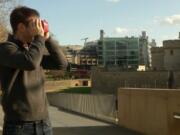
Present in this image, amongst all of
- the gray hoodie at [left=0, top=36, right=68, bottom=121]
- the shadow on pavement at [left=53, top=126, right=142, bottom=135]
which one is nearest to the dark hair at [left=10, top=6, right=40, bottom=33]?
the gray hoodie at [left=0, top=36, right=68, bottom=121]

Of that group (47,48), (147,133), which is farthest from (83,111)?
(47,48)

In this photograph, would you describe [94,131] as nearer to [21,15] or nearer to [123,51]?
[21,15]

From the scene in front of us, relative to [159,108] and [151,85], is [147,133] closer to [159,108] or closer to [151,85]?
[159,108]

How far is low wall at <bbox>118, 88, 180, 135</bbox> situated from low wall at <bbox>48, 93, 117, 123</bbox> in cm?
203

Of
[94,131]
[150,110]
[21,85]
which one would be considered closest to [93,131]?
[94,131]

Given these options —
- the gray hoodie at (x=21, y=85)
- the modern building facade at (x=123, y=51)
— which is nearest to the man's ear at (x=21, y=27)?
the gray hoodie at (x=21, y=85)

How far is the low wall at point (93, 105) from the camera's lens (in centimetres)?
2100

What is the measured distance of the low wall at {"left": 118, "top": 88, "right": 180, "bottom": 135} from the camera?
46.8 feet

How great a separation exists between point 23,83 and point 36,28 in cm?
44

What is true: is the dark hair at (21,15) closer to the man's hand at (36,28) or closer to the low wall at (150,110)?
the man's hand at (36,28)

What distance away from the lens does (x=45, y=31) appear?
4574mm

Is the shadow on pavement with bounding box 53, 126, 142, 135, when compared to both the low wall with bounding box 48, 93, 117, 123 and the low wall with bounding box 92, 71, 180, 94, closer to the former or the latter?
the low wall with bounding box 48, 93, 117, 123

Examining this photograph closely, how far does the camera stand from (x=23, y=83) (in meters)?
4.56

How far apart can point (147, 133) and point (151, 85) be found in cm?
6212
